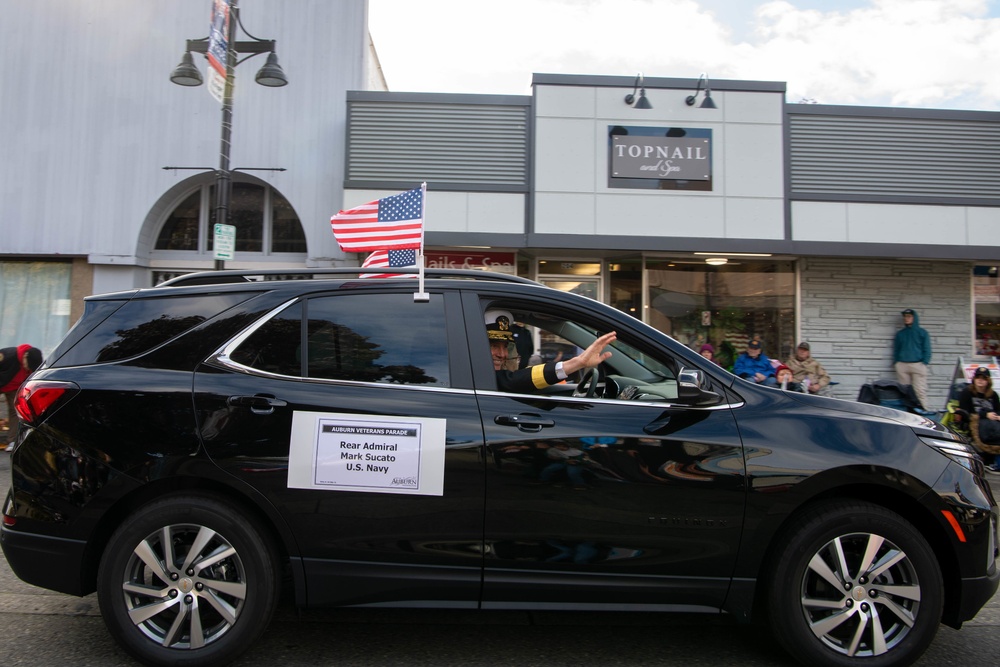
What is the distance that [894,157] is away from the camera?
35.2ft

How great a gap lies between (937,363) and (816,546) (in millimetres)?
9905

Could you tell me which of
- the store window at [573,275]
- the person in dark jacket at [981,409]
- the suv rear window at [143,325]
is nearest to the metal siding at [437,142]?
the store window at [573,275]

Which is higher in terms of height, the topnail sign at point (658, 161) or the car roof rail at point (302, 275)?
the topnail sign at point (658, 161)

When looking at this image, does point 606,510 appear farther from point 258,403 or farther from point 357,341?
point 258,403

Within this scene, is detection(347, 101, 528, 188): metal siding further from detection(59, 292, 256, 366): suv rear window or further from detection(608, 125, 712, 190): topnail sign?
detection(59, 292, 256, 366): suv rear window

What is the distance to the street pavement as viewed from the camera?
10.8 ft

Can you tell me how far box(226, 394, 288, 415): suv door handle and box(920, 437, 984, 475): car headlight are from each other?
2.98m

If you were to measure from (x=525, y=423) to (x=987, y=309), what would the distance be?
1141cm

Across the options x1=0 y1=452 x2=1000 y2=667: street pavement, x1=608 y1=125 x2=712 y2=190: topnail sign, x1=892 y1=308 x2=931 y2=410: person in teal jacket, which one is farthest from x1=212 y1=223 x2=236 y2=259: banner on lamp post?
x1=892 y1=308 x2=931 y2=410: person in teal jacket

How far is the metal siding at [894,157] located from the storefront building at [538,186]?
0.03 metres

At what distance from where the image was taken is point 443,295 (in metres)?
3.38

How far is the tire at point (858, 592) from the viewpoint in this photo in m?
3.09

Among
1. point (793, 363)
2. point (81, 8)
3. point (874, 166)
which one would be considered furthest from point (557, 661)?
point (81, 8)

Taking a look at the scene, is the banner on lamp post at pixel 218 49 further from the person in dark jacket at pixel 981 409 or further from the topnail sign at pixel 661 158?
the person in dark jacket at pixel 981 409
